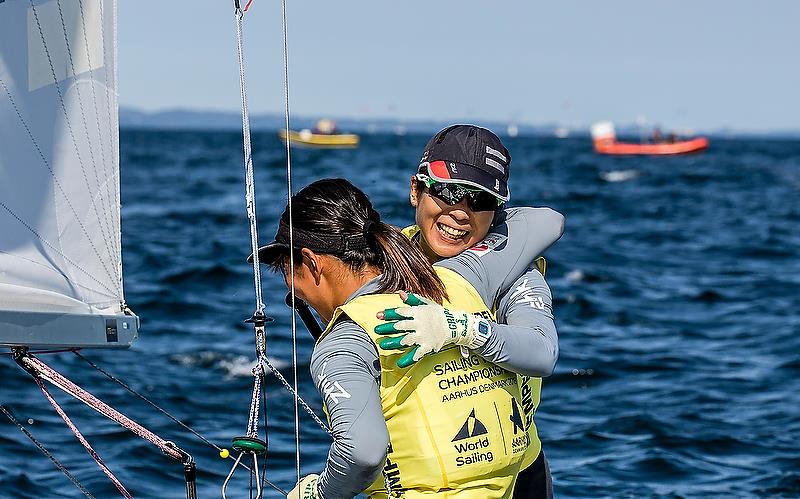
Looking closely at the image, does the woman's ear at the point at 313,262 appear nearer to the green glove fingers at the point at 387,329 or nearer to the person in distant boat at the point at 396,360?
the person in distant boat at the point at 396,360

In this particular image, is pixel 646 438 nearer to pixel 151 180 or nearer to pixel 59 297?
pixel 59 297

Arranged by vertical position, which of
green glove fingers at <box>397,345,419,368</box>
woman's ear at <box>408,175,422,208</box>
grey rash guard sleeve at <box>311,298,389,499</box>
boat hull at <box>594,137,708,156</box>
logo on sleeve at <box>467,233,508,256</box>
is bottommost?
boat hull at <box>594,137,708,156</box>

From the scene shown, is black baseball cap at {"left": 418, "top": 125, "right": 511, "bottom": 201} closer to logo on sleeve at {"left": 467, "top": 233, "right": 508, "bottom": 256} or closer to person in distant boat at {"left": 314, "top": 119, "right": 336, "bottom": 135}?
logo on sleeve at {"left": 467, "top": 233, "right": 508, "bottom": 256}

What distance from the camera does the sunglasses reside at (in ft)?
11.0

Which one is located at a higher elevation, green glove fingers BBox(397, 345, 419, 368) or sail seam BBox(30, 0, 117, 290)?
sail seam BBox(30, 0, 117, 290)

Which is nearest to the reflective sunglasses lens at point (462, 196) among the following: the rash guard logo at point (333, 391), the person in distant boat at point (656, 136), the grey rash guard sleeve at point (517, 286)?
the grey rash guard sleeve at point (517, 286)

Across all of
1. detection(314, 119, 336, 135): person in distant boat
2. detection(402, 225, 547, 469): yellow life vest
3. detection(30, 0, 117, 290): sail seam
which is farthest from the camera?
detection(314, 119, 336, 135): person in distant boat

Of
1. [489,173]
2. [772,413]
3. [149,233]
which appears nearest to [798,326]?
[772,413]

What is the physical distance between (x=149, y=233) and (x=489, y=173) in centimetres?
2155

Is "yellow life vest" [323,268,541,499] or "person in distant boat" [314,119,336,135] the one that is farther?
"person in distant boat" [314,119,336,135]

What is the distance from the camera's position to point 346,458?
2736mm

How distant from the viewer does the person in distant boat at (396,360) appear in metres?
2.85

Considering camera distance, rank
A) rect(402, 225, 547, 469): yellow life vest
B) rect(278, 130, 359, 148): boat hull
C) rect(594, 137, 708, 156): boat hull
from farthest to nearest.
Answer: rect(278, 130, 359, 148): boat hull → rect(594, 137, 708, 156): boat hull → rect(402, 225, 547, 469): yellow life vest

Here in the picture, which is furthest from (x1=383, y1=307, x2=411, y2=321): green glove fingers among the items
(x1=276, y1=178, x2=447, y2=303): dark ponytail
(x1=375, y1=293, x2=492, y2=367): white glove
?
(x1=276, y1=178, x2=447, y2=303): dark ponytail
